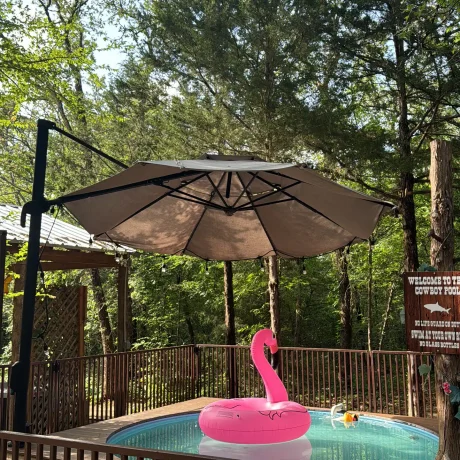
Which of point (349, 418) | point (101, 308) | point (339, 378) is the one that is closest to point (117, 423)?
point (349, 418)

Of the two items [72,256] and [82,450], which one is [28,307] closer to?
[82,450]

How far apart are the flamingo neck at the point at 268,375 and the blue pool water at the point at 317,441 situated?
1.62ft

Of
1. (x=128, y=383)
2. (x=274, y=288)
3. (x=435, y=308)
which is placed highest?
(x=274, y=288)

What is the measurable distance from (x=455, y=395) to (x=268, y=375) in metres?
2.33

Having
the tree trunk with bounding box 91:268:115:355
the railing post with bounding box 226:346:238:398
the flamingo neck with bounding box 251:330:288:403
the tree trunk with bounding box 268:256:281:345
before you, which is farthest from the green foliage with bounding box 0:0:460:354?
the railing post with bounding box 226:346:238:398

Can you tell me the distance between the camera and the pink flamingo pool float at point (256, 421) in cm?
568

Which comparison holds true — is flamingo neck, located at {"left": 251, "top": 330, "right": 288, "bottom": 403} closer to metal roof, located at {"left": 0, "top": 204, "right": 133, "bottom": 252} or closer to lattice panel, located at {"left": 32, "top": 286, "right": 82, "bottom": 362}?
metal roof, located at {"left": 0, "top": 204, "right": 133, "bottom": 252}

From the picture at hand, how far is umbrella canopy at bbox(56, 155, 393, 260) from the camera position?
528 cm

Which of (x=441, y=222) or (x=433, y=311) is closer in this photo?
(x=433, y=311)

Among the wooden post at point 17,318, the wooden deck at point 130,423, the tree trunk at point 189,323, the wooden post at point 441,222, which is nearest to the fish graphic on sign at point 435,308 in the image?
the wooden post at point 441,222

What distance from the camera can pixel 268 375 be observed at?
6133 mm

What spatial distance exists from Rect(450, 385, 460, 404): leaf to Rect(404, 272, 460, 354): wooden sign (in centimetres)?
33

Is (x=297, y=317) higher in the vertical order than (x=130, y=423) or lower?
higher

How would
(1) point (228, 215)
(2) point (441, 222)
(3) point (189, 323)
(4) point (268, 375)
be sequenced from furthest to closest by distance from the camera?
(3) point (189, 323)
(4) point (268, 375)
(1) point (228, 215)
(2) point (441, 222)
